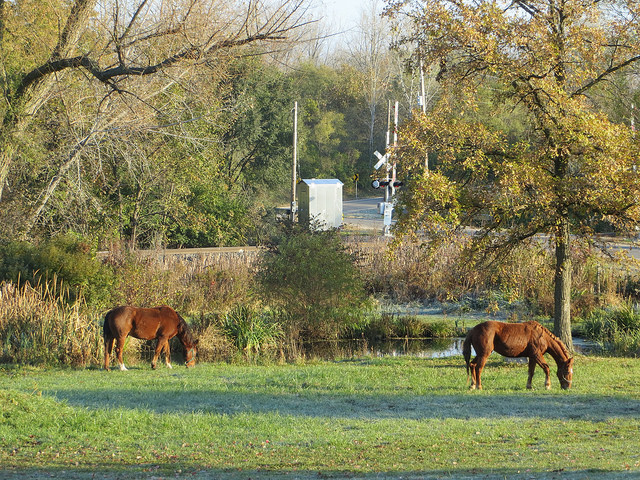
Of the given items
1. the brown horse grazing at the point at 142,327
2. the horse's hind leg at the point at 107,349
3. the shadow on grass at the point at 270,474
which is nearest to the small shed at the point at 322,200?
the brown horse grazing at the point at 142,327

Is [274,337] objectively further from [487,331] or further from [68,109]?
[68,109]

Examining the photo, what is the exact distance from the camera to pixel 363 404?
11.7m

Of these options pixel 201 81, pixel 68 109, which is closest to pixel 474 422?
pixel 201 81

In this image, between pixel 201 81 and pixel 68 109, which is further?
pixel 68 109

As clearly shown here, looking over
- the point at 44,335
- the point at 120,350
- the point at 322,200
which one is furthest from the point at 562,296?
the point at 322,200

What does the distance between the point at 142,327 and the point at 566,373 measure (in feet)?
25.9

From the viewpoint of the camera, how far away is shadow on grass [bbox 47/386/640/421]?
430 inches

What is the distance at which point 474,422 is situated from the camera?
33.9 feet

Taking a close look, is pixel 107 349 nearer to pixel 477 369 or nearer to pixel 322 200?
pixel 477 369

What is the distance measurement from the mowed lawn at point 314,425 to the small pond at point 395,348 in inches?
150

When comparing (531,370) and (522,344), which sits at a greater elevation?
(522,344)

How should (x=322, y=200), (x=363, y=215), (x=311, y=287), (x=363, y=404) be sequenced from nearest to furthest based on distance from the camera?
(x=363, y=404), (x=311, y=287), (x=322, y=200), (x=363, y=215)

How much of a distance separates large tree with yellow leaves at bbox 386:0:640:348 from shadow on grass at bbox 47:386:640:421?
364 cm

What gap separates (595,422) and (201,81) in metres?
14.1
